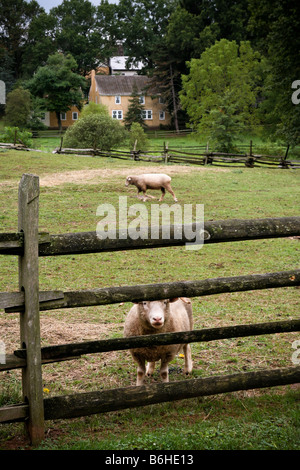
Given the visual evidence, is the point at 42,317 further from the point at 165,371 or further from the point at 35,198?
the point at 35,198

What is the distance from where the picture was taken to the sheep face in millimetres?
4234

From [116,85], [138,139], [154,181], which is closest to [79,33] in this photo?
[116,85]

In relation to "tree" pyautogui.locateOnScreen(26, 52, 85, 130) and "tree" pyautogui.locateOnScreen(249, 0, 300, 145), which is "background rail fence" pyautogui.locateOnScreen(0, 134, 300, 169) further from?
"tree" pyautogui.locateOnScreen(26, 52, 85, 130)

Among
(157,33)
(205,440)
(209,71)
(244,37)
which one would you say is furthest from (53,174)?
(157,33)

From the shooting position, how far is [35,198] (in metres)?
3.48

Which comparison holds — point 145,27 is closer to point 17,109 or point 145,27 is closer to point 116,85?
point 116,85

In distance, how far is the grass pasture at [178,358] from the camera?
366 cm

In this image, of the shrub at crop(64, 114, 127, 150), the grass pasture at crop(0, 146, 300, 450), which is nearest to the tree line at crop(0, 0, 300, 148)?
the shrub at crop(64, 114, 127, 150)

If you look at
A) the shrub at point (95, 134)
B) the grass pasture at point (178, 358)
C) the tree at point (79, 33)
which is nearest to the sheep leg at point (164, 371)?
the grass pasture at point (178, 358)

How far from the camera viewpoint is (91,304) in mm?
3742

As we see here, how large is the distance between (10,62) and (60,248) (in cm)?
8169

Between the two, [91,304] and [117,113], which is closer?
[91,304]

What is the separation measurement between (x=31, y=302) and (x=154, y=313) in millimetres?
1201

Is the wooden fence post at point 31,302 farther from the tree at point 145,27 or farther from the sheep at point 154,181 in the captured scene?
the tree at point 145,27
